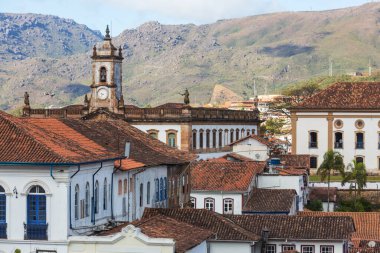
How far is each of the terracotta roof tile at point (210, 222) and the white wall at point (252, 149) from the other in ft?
137

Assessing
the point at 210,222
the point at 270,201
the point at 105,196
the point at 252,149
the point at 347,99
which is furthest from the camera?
the point at 347,99

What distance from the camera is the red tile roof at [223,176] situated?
6331 centimetres

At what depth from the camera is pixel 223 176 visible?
2542 inches

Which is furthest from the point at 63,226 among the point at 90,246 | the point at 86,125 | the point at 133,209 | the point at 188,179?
the point at 188,179

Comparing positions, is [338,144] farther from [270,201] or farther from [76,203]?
[76,203]

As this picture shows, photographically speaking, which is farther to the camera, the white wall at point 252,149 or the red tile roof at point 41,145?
the white wall at point 252,149

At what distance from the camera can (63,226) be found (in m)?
36.4

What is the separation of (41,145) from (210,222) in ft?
34.2

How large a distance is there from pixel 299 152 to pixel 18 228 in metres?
68.5

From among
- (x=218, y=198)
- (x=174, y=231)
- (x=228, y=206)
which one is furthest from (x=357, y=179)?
(x=174, y=231)

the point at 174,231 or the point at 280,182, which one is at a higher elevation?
the point at 280,182

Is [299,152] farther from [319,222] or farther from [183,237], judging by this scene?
[183,237]

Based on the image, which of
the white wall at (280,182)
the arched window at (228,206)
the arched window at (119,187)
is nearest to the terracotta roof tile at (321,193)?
the white wall at (280,182)

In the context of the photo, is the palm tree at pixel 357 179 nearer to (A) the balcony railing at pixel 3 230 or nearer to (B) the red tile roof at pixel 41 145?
(B) the red tile roof at pixel 41 145
